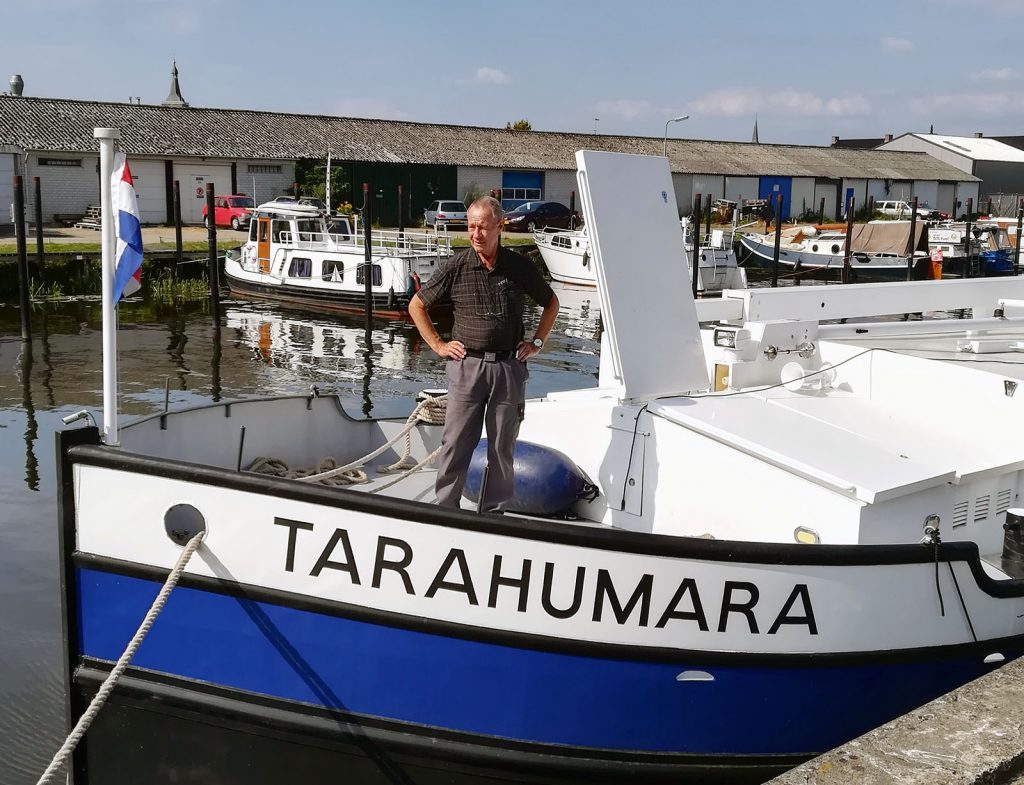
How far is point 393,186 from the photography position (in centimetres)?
4619

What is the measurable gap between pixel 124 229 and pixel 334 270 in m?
23.7

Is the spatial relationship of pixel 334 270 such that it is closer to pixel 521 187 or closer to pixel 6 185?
pixel 6 185

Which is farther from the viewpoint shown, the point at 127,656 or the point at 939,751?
the point at 127,656

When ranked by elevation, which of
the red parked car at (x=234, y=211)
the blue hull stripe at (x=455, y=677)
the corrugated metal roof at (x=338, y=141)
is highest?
the corrugated metal roof at (x=338, y=141)

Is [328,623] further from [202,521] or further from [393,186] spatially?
[393,186]

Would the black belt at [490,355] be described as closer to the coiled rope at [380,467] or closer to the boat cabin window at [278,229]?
the coiled rope at [380,467]

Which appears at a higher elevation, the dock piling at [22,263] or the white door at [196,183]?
the white door at [196,183]

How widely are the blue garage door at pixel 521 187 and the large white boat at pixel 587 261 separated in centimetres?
1268

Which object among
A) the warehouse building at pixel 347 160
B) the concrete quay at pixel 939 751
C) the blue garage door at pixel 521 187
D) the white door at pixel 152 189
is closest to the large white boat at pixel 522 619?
the concrete quay at pixel 939 751

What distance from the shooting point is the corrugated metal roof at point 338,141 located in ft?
132

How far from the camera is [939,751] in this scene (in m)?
3.60

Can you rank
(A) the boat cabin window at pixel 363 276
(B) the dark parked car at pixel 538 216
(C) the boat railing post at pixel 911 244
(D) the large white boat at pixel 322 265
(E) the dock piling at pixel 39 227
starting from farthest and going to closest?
Answer: (B) the dark parked car at pixel 538 216
(C) the boat railing post at pixel 911 244
(A) the boat cabin window at pixel 363 276
(D) the large white boat at pixel 322 265
(E) the dock piling at pixel 39 227

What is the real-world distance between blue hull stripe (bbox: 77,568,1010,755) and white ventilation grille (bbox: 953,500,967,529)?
3.39 feet

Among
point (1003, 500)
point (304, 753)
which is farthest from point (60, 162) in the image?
point (1003, 500)
